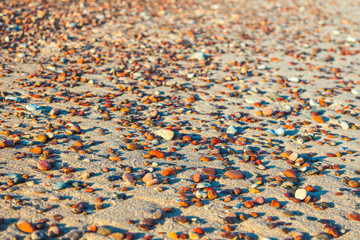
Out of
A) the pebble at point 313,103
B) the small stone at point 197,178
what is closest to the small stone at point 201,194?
the small stone at point 197,178

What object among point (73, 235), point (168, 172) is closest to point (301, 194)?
point (168, 172)

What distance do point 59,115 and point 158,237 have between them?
264cm

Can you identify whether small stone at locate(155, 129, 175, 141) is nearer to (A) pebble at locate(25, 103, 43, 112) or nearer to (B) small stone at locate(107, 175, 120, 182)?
(B) small stone at locate(107, 175, 120, 182)

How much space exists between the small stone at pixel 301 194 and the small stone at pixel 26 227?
95.5 inches

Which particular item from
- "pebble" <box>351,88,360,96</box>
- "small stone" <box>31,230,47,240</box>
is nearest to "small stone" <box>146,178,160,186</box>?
"small stone" <box>31,230,47,240</box>

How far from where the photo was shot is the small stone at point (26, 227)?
2926 millimetres

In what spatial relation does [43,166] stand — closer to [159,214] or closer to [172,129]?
[159,214]

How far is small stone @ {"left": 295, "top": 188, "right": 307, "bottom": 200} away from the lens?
3.59 m

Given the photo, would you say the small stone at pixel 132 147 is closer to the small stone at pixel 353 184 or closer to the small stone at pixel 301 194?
the small stone at pixel 301 194

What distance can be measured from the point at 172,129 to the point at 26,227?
7.59 feet

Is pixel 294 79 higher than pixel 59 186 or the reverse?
higher

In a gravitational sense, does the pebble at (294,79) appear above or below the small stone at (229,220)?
above

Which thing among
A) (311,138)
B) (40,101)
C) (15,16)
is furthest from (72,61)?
(311,138)

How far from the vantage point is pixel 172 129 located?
482cm
